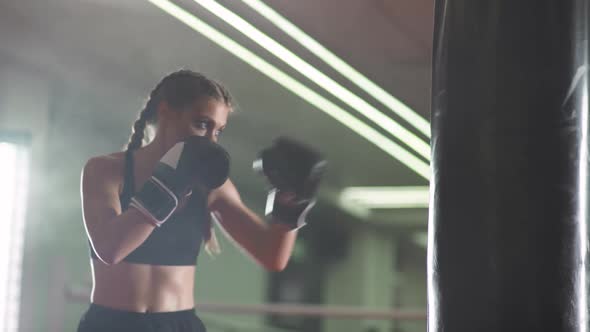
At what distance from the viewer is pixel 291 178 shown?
1.34 m

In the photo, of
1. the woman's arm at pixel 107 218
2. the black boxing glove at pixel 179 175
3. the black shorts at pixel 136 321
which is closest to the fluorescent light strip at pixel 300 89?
the black boxing glove at pixel 179 175

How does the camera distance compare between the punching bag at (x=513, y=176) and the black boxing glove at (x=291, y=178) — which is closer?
the punching bag at (x=513, y=176)

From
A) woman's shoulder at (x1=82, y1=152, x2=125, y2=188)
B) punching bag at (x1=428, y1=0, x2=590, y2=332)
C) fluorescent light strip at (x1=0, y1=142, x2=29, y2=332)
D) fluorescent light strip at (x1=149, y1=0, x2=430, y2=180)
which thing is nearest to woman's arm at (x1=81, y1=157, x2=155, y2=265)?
woman's shoulder at (x1=82, y1=152, x2=125, y2=188)

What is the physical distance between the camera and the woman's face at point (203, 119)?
4.45 feet

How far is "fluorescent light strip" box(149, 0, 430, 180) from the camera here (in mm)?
1335

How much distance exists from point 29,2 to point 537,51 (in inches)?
35.6

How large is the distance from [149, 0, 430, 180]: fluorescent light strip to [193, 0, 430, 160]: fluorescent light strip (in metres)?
0.02

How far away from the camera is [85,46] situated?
1420mm

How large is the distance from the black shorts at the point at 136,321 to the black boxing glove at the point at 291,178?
23 centimetres

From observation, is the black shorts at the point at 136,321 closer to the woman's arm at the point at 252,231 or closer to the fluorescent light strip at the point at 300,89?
the woman's arm at the point at 252,231

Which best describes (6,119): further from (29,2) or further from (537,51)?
(537,51)

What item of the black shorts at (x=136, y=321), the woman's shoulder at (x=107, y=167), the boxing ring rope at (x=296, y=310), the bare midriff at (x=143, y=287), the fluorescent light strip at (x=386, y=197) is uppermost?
the woman's shoulder at (x=107, y=167)

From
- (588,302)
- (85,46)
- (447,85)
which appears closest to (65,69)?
(85,46)

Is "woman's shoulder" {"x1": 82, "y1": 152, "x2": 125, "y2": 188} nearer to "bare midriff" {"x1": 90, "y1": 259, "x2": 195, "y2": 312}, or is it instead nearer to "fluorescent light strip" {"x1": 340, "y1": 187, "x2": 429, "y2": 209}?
"bare midriff" {"x1": 90, "y1": 259, "x2": 195, "y2": 312}
